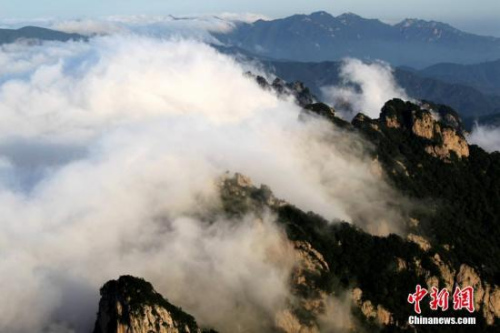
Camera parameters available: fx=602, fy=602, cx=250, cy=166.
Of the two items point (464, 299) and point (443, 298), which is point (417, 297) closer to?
point (443, 298)

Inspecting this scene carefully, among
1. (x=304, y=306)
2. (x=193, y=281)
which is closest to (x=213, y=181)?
(x=193, y=281)

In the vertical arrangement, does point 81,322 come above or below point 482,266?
above

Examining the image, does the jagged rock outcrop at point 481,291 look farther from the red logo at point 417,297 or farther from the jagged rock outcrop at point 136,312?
the jagged rock outcrop at point 136,312

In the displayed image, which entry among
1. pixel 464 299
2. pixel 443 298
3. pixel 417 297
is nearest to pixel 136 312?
pixel 417 297

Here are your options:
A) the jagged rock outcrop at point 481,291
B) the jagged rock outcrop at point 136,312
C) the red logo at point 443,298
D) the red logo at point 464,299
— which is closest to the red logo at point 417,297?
the red logo at point 443,298

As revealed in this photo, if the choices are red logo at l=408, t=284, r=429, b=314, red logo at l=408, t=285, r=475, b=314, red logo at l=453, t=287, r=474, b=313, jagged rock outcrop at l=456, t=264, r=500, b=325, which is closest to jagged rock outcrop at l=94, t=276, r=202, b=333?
red logo at l=408, t=284, r=429, b=314

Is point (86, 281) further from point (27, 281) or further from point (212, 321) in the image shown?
point (212, 321)

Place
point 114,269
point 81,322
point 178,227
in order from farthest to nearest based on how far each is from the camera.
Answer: point 178,227
point 114,269
point 81,322

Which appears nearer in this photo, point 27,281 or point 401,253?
point 27,281
